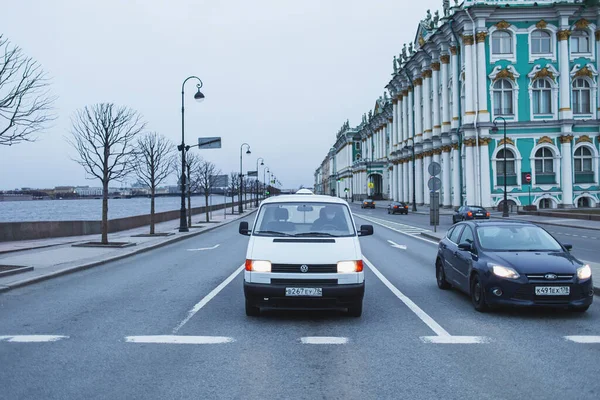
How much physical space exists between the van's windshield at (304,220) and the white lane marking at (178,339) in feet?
7.09

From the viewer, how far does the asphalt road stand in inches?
210

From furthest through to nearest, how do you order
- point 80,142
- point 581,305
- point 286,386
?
point 80,142, point 581,305, point 286,386

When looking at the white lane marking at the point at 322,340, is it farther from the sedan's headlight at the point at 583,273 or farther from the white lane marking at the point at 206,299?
the sedan's headlight at the point at 583,273

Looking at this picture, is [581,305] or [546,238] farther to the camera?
[546,238]

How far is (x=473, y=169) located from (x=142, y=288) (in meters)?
45.6

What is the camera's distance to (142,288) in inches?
463

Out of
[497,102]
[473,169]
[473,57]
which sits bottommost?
[473,169]

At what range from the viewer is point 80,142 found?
2355 cm

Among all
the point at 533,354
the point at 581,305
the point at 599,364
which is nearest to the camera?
the point at 599,364

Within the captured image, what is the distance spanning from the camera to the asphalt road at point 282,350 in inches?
210

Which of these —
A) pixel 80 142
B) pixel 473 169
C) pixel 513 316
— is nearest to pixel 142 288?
pixel 513 316

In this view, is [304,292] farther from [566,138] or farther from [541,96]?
[541,96]

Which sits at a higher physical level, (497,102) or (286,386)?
(497,102)

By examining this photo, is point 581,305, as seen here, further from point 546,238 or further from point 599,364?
point 599,364
